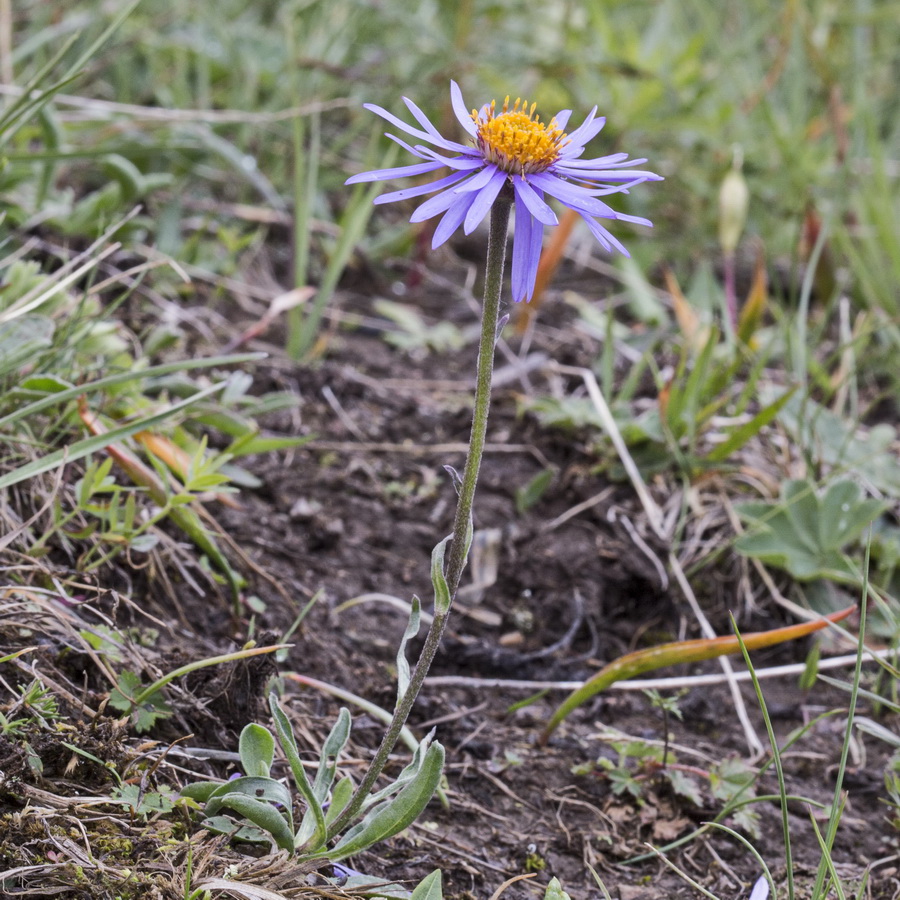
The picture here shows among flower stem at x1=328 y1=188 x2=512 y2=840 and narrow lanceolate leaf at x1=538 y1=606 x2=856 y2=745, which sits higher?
flower stem at x1=328 y1=188 x2=512 y2=840

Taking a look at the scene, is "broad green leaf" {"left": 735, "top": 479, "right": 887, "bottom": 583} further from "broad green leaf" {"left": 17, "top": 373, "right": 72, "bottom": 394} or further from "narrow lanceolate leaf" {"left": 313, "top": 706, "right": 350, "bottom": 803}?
"broad green leaf" {"left": 17, "top": 373, "right": 72, "bottom": 394}

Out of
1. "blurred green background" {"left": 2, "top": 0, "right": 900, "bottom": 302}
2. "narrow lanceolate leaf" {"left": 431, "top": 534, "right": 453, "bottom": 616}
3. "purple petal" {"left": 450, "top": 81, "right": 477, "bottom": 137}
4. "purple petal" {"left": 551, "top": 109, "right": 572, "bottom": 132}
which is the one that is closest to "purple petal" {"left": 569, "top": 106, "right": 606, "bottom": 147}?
"purple petal" {"left": 551, "top": 109, "right": 572, "bottom": 132}

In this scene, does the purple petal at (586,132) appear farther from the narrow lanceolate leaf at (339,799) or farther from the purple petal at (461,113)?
the narrow lanceolate leaf at (339,799)

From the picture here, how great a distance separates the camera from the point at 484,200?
108cm

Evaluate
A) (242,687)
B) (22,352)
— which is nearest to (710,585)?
(242,687)

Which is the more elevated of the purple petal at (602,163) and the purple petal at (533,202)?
the purple petal at (602,163)

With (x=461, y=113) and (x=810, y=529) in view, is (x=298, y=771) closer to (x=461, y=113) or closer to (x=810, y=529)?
(x=461, y=113)

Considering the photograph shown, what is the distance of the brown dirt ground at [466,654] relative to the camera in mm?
1355

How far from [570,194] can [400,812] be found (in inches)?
31.0

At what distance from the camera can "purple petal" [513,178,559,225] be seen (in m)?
1.04

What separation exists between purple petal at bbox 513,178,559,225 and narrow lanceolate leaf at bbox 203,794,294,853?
77 centimetres

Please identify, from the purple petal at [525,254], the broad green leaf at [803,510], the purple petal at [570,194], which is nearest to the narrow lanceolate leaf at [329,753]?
the purple petal at [525,254]

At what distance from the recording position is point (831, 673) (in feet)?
6.28

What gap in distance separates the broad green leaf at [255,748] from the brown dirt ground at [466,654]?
104mm
